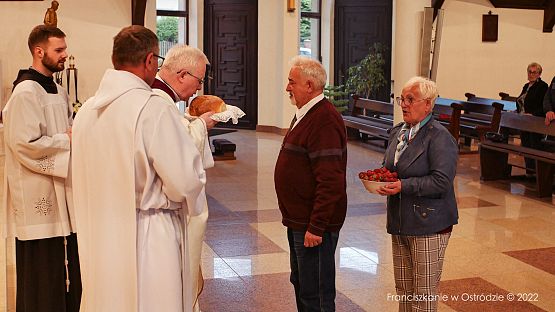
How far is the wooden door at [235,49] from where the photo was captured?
1548 cm

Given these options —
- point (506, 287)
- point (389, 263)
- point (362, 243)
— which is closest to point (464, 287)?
point (506, 287)

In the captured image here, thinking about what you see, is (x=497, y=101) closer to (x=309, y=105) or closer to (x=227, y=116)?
(x=309, y=105)

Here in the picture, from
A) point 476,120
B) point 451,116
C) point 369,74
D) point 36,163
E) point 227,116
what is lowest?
point 476,120

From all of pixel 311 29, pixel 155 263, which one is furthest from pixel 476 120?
pixel 155 263

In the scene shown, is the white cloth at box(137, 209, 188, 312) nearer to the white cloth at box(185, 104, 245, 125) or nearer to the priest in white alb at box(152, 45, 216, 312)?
the priest in white alb at box(152, 45, 216, 312)

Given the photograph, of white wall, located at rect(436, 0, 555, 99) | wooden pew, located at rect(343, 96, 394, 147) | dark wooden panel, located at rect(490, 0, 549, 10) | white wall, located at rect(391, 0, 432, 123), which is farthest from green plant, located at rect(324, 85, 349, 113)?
dark wooden panel, located at rect(490, 0, 549, 10)

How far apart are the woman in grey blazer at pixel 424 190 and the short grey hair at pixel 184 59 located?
1.03 meters

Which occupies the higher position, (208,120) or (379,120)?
(208,120)

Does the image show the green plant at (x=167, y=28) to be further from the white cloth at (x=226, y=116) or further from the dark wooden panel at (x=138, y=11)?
the white cloth at (x=226, y=116)

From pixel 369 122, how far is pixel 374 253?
7.14 metres

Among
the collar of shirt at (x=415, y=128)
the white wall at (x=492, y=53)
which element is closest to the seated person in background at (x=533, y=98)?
the white wall at (x=492, y=53)

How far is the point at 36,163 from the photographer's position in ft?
12.6

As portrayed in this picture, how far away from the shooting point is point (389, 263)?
5930mm

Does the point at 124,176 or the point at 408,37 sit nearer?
the point at 124,176
